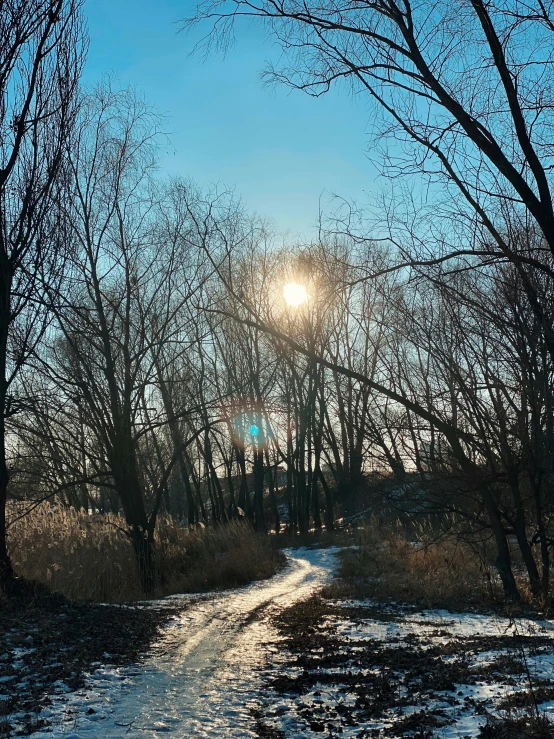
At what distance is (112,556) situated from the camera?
38.7ft

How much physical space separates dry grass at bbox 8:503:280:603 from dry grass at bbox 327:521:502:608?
236 centimetres

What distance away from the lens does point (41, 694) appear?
438 centimetres

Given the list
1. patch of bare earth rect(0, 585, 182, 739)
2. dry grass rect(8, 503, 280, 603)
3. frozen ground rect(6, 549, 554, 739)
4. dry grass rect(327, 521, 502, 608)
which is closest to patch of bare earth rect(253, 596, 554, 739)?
frozen ground rect(6, 549, 554, 739)

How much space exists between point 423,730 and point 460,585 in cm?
668

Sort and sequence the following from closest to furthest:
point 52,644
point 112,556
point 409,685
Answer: point 409,685 → point 52,644 → point 112,556

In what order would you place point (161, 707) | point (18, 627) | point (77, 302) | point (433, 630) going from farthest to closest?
point (77, 302) < point (433, 630) < point (18, 627) < point (161, 707)

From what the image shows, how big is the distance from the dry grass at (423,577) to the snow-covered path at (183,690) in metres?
2.61

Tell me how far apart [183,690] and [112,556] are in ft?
24.7

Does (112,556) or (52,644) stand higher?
(112,556)

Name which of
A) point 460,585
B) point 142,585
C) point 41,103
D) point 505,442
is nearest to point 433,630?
point 505,442

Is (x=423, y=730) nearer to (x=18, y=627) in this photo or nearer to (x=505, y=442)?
(x=18, y=627)

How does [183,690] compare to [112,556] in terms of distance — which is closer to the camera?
[183,690]

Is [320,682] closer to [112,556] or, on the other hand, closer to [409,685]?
[409,685]

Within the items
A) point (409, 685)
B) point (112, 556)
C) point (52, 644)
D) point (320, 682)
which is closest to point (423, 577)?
point (112, 556)
